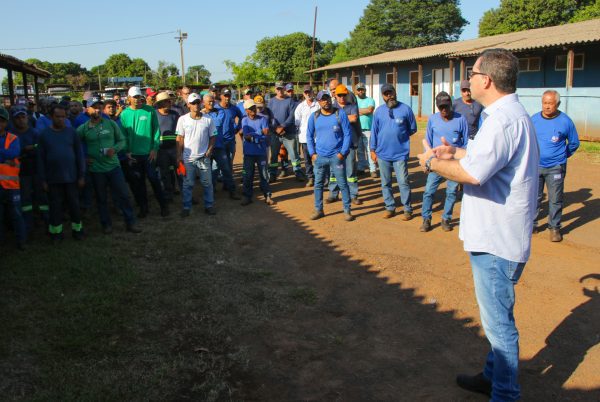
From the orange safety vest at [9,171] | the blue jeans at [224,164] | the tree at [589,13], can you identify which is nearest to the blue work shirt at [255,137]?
the blue jeans at [224,164]

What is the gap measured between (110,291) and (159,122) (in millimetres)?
4061

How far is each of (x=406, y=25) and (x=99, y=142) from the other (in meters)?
51.9

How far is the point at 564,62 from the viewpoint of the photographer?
18.8m

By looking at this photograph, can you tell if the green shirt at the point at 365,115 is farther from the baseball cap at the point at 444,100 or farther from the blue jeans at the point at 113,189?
the blue jeans at the point at 113,189

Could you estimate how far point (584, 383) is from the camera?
3496 millimetres

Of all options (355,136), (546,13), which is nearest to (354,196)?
(355,136)

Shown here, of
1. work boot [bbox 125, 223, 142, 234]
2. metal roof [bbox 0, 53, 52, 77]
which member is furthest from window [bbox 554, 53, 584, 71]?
metal roof [bbox 0, 53, 52, 77]

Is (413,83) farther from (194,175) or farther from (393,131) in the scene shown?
(194,175)

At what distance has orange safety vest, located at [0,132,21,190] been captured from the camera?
6.29 meters

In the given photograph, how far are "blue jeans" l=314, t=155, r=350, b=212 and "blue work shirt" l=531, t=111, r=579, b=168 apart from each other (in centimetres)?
270

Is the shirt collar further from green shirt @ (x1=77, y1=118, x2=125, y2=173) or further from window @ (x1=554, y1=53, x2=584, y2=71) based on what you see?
window @ (x1=554, y1=53, x2=584, y2=71)

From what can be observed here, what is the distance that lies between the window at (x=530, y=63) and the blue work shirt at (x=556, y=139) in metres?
15.1

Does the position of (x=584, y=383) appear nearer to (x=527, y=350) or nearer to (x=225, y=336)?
(x=527, y=350)

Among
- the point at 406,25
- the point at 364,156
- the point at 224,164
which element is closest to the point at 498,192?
the point at 224,164
